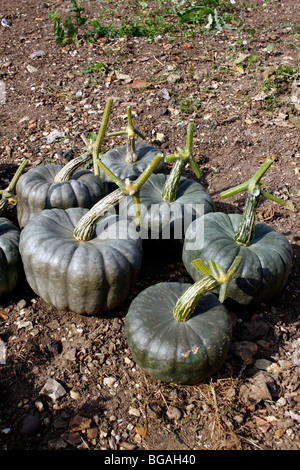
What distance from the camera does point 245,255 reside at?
4164 millimetres

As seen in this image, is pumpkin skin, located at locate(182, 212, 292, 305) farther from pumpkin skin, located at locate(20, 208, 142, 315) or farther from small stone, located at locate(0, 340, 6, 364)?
small stone, located at locate(0, 340, 6, 364)

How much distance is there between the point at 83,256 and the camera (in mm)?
3965

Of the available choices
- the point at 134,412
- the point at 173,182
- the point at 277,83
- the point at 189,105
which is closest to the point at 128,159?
the point at 173,182

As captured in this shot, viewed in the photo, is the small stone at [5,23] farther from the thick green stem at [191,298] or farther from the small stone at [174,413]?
the small stone at [174,413]

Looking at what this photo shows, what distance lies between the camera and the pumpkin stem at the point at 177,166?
14.7 ft

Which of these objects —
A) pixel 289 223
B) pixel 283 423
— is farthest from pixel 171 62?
pixel 283 423

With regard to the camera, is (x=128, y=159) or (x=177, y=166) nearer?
(x=177, y=166)

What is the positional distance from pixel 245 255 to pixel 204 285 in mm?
786

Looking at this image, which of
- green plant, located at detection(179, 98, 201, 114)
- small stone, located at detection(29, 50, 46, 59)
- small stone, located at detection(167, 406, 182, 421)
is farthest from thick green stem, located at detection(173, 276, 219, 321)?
small stone, located at detection(29, 50, 46, 59)

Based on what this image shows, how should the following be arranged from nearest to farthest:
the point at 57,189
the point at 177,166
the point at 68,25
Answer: the point at 177,166
the point at 57,189
the point at 68,25

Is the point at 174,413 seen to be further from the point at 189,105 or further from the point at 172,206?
the point at 189,105

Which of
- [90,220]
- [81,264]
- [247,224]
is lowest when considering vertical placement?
[81,264]

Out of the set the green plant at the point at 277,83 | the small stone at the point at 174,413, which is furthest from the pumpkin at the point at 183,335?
the green plant at the point at 277,83

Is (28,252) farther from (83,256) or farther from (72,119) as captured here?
(72,119)
